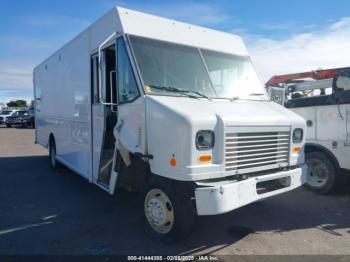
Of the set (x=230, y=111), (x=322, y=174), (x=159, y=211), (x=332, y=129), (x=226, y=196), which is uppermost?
(x=230, y=111)

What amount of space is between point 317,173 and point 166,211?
3814 mm

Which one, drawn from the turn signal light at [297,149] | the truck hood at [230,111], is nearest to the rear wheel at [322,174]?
the turn signal light at [297,149]

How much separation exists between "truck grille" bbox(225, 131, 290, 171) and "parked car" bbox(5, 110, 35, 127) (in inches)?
1171

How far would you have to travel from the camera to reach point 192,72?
4.96m

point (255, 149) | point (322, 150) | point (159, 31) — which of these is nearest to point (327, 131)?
point (322, 150)

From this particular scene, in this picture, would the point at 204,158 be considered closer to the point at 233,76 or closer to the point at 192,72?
the point at 192,72

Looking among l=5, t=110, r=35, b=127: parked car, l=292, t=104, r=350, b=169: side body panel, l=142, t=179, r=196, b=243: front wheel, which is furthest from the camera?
l=5, t=110, r=35, b=127: parked car

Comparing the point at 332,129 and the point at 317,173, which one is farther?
the point at 317,173

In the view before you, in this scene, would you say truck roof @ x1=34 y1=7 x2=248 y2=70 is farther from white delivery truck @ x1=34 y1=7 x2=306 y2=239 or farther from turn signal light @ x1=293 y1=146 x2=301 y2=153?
turn signal light @ x1=293 y1=146 x2=301 y2=153

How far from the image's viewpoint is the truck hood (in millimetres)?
3994

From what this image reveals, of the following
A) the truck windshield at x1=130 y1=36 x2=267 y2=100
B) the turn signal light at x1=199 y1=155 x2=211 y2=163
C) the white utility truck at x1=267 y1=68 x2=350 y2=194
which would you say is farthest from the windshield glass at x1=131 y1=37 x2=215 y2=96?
the white utility truck at x1=267 y1=68 x2=350 y2=194

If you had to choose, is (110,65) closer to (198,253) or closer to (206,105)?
(206,105)

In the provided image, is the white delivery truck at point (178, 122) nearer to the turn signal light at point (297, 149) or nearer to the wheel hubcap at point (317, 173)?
the turn signal light at point (297, 149)

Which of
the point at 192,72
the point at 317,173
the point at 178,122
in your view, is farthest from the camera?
the point at 317,173
